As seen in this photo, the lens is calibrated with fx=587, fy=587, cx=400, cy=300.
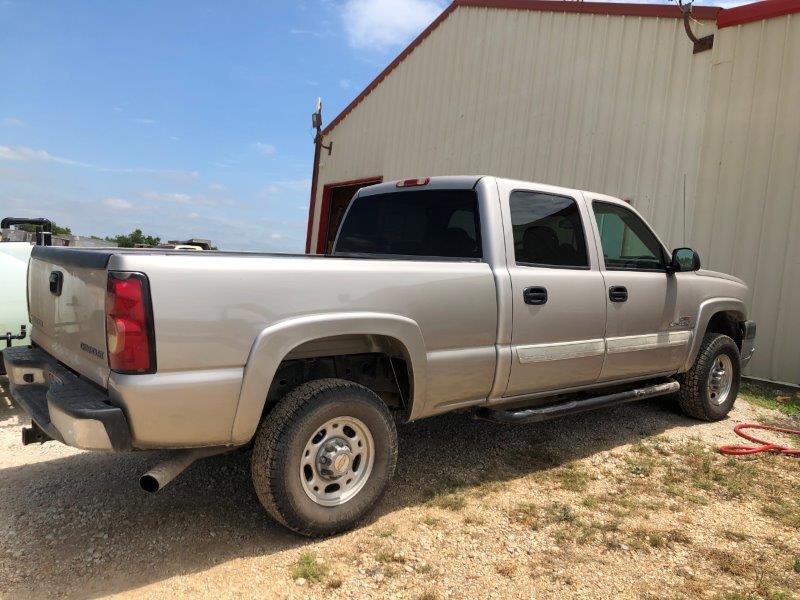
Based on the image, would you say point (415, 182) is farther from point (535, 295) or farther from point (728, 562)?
point (728, 562)

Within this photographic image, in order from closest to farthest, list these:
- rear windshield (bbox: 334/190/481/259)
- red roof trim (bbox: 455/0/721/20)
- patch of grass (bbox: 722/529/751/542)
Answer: patch of grass (bbox: 722/529/751/542)
rear windshield (bbox: 334/190/481/259)
red roof trim (bbox: 455/0/721/20)

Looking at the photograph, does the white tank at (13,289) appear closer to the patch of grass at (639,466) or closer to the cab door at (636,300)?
the cab door at (636,300)

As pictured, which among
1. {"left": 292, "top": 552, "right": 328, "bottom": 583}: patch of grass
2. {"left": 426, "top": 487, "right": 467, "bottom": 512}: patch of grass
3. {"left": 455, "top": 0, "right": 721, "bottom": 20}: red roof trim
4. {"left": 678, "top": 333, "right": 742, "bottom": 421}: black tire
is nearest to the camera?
{"left": 292, "top": 552, "right": 328, "bottom": 583}: patch of grass

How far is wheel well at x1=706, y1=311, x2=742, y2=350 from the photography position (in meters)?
5.52

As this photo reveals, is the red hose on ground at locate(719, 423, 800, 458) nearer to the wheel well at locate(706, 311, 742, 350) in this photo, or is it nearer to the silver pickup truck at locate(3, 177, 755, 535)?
the silver pickup truck at locate(3, 177, 755, 535)

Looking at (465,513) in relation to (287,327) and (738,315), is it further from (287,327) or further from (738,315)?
(738,315)

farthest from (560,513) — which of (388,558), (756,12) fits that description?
(756,12)

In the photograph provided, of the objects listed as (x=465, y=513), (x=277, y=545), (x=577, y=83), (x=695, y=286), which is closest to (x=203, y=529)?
(x=277, y=545)

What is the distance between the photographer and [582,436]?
4.83 meters

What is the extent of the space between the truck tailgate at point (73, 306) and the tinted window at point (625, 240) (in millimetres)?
3293

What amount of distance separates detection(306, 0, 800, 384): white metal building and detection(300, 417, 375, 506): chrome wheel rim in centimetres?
643

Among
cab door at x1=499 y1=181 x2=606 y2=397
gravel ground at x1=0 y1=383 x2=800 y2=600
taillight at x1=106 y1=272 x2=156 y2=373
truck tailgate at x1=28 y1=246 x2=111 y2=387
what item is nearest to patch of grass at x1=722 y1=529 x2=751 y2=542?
gravel ground at x1=0 y1=383 x2=800 y2=600

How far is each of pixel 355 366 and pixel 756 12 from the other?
7454 mm

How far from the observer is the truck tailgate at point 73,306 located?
8.24 ft
